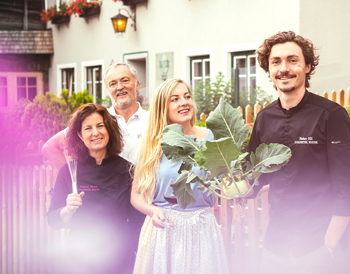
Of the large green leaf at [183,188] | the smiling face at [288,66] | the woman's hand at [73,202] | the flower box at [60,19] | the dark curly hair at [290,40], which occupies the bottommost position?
the woman's hand at [73,202]

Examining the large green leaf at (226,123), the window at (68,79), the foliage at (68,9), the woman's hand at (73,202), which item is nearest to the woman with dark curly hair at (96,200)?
the woman's hand at (73,202)

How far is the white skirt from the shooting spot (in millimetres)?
2174

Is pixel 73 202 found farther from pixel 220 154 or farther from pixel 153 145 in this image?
pixel 220 154

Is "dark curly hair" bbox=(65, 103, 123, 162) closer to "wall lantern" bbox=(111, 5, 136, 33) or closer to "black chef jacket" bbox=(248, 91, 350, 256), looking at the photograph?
"black chef jacket" bbox=(248, 91, 350, 256)

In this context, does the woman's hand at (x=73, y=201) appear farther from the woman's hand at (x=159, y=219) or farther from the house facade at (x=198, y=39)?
the house facade at (x=198, y=39)

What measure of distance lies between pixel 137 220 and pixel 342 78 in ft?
20.8

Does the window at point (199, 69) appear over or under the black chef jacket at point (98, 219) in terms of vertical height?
over

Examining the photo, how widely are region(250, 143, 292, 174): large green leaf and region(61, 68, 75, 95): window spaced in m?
12.5

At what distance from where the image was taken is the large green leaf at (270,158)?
1.48 m

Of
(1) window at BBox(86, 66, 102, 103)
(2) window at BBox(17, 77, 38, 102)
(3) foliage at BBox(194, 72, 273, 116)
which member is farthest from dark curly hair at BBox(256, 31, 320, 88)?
(2) window at BBox(17, 77, 38, 102)

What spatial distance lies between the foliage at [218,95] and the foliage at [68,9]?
4.71 meters

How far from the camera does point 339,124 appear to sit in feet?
5.77

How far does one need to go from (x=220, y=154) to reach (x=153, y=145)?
0.89m

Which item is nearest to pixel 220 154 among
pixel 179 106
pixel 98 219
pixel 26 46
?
pixel 179 106
